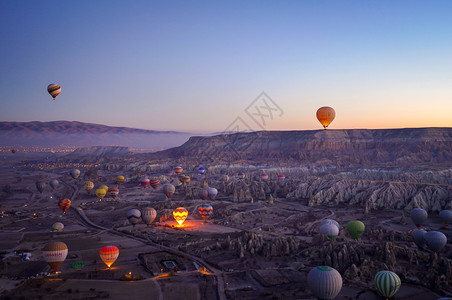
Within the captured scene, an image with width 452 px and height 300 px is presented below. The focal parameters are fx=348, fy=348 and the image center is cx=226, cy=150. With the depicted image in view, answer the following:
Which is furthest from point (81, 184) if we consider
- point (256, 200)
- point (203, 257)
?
point (203, 257)

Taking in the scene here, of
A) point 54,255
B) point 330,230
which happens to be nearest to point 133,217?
point 54,255

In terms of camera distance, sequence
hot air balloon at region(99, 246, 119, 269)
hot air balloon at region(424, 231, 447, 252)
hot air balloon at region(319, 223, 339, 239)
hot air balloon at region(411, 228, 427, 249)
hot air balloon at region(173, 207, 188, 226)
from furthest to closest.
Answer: hot air balloon at region(173, 207, 188, 226), hot air balloon at region(319, 223, 339, 239), hot air balloon at region(411, 228, 427, 249), hot air balloon at region(424, 231, 447, 252), hot air balloon at region(99, 246, 119, 269)

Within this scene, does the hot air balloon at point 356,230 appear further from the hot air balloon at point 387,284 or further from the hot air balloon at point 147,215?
the hot air balloon at point 147,215

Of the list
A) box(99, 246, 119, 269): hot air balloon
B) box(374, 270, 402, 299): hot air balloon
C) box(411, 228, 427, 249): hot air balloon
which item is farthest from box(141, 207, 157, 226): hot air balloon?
box(411, 228, 427, 249): hot air balloon

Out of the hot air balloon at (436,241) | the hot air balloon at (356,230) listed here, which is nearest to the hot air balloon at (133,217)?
the hot air balloon at (356,230)

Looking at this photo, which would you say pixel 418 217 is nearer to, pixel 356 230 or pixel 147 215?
pixel 356 230

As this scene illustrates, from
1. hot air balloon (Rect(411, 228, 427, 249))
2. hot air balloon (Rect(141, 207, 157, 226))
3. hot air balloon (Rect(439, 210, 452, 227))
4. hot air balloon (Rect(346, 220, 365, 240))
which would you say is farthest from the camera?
hot air balloon (Rect(141, 207, 157, 226))

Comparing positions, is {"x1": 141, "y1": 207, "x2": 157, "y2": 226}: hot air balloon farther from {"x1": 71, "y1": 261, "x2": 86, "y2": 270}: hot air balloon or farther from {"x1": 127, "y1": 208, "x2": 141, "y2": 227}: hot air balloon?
{"x1": 71, "y1": 261, "x2": 86, "y2": 270}: hot air balloon
